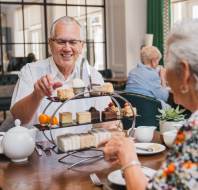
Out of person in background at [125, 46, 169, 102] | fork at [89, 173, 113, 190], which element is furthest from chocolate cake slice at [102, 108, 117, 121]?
person in background at [125, 46, 169, 102]

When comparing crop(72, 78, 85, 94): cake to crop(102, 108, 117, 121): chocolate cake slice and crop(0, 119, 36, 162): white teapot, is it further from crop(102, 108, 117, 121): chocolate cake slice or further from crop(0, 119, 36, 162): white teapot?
crop(0, 119, 36, 162): white teapot

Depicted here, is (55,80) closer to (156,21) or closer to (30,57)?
(30,57)

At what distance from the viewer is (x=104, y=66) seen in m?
7.10

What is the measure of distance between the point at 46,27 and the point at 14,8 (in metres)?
0.64

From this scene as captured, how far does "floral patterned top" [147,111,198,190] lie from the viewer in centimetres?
90

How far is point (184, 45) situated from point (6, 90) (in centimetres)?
490

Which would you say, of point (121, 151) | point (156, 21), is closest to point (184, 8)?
point (156, 21)

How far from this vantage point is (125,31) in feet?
21.8

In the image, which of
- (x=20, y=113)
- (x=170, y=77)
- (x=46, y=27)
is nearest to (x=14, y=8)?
(x=46, y=27)

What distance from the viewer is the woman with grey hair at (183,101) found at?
900 mm

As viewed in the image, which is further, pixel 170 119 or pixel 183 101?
pixel 170 119

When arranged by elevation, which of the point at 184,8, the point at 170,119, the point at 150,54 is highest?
the point at 184,8

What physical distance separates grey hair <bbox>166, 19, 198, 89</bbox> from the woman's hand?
311 mm

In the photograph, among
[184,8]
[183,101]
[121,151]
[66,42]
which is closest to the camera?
[183,101]
